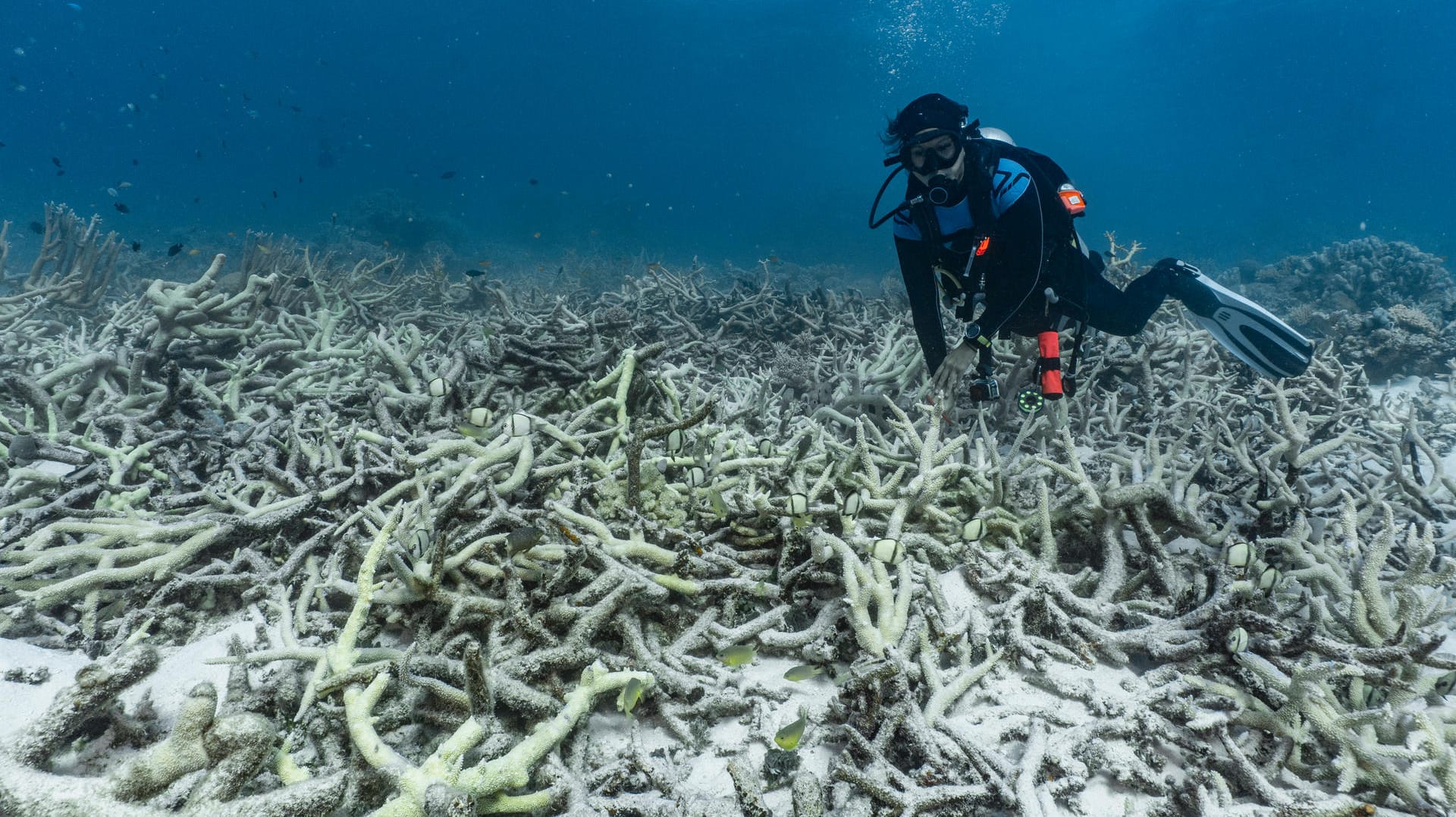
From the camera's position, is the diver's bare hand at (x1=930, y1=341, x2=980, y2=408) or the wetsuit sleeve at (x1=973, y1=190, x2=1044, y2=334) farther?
the diver's bare hand at (x1=930, y1=341, x2=980, y2=408)

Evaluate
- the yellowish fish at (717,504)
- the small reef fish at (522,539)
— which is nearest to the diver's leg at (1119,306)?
the yellowish fish at (717,504)

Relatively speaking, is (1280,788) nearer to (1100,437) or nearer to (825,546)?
(825,546)

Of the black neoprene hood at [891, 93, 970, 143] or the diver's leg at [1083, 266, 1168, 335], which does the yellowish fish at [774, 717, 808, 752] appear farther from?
the diver's leg at [1083, 266, 1168, 335]

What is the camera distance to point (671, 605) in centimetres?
235

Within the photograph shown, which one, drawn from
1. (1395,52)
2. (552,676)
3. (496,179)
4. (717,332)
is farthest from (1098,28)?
(552,676)

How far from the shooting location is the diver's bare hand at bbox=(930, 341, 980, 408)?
4.04 m

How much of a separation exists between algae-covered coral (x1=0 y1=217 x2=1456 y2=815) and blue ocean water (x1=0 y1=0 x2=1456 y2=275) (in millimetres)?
33550

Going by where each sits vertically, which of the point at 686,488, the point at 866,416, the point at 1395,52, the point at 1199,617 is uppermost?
the point at 1395,52

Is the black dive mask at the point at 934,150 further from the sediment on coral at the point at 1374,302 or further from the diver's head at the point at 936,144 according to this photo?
the sediment on coral at the point at 1374,302

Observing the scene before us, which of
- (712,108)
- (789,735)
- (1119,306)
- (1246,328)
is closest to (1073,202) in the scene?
(1119,306)

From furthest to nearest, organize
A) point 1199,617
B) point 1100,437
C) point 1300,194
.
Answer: point 1300,194
point 1100,437
point 1199,617

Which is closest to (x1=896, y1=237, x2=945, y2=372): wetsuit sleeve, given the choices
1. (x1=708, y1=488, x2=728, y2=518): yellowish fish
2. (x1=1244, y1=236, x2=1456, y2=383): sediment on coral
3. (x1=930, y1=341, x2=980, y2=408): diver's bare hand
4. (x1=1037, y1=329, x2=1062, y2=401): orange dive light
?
(x1=930, y1=341, x2=980, y2=408): diver's bare hand

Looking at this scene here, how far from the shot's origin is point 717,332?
695 cm

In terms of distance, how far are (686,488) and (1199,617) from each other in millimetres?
2114
